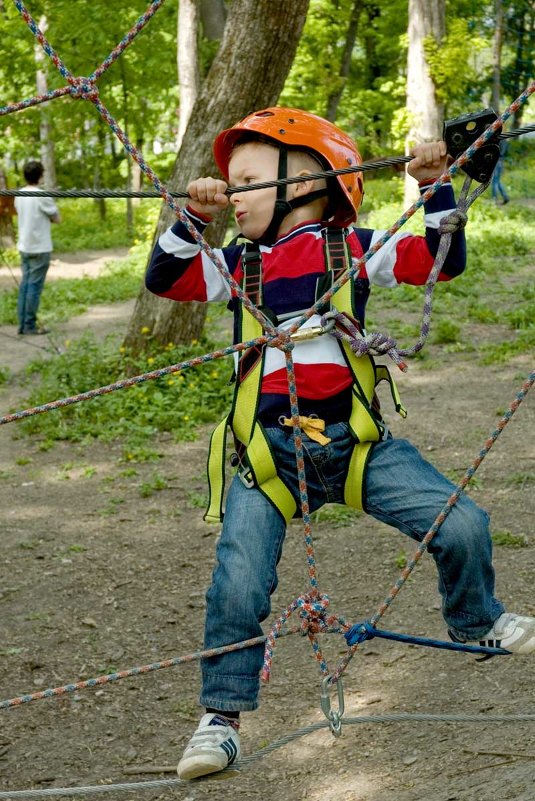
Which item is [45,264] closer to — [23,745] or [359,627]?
[23,745]

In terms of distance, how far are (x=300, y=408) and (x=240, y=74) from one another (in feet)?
14.0

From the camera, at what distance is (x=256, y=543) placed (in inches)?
99.0

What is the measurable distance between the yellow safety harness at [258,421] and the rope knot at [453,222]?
25 cm

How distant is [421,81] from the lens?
46.6ft

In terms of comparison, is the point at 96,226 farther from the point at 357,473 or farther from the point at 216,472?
the point at 357,473

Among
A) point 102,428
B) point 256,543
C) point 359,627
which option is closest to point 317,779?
point 359,627

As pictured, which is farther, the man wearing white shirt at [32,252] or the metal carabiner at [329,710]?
the man wearing white shirt at [32,252]

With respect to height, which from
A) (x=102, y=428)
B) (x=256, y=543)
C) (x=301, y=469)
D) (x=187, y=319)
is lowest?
(x=102, y=428)

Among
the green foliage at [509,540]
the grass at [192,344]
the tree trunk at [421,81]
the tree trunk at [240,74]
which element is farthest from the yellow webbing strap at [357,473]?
the tree trunk at [421,81]

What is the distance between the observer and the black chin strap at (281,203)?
8.98 feet

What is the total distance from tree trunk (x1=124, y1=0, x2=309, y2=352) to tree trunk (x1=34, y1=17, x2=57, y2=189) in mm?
8952

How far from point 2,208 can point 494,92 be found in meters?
8.45

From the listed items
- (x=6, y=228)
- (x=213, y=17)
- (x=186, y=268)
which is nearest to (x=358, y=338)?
(x=186, y=268)

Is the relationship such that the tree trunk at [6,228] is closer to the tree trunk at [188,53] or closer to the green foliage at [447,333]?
the tree trunk at [188,53]
